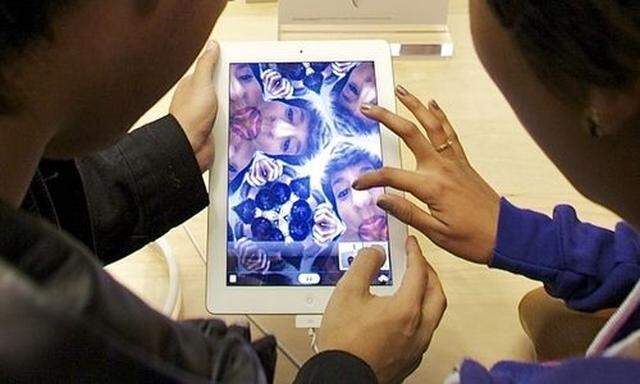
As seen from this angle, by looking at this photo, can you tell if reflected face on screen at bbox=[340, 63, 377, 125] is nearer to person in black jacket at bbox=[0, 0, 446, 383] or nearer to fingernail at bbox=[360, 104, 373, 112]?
fingernail at bbox=[360, 104, 373, 112]

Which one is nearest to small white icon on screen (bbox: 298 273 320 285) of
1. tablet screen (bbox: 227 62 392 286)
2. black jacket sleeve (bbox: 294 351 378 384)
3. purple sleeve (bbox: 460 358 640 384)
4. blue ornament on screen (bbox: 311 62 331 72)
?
tablet screen (bbox: 227 62 392 286)

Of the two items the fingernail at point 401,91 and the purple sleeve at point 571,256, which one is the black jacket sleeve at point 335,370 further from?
the fingernail at point 401,91

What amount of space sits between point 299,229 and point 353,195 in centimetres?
6

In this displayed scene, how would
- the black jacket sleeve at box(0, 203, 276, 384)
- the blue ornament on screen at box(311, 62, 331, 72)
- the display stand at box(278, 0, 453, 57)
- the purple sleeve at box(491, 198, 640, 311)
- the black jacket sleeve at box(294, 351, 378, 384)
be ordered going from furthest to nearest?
the display stand at box(278, 0, 453, 57), the blue ornament on screen at box(311, 62, 331, 72), the purple sleeve at box(491, 198, 640, 311), the black jacket sleeve at box(294, 351, 378, 384), the black jacket sleeve at box(0, 203, 276, 384)

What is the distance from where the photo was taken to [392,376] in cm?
82

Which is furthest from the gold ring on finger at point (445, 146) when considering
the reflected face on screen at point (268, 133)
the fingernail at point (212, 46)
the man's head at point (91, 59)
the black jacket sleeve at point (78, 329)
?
the black jacket sleeve at point (78, 329)

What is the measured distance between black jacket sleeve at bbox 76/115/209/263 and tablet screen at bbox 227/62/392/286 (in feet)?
0.13

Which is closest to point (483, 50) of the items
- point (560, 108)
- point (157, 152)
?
point (560, 108)

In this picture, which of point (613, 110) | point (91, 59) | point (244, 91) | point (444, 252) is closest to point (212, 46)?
point (244, 91)

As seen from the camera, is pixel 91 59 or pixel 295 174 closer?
pixel 91 59

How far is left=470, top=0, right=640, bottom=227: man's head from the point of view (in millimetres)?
508

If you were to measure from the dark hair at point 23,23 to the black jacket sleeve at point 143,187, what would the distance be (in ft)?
1.14

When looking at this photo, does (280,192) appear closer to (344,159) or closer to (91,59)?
(344,159)

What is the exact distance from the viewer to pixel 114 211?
2.94ft
